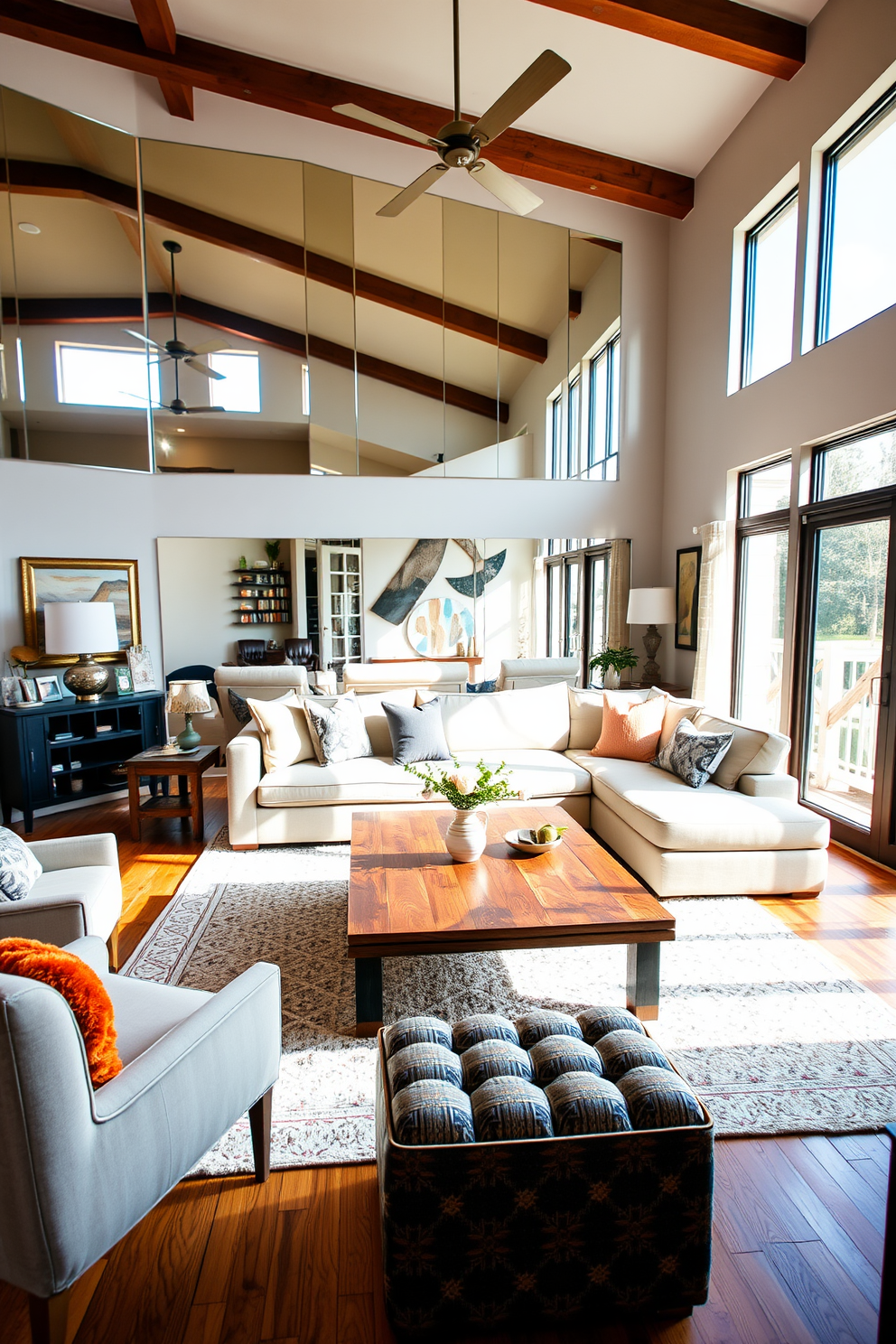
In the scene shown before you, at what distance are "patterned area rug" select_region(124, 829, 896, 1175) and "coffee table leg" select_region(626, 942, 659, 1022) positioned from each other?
0.08 m

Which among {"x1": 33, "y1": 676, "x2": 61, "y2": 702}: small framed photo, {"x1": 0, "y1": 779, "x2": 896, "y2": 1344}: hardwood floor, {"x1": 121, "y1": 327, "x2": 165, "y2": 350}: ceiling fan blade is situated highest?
{"x1": 121, "y1": 327, "x2": 165, "y2": 350}: ceiling fan blade

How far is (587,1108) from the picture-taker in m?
1.45

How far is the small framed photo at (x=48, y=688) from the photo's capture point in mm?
5246

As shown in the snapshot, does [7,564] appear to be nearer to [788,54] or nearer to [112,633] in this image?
[112,633]

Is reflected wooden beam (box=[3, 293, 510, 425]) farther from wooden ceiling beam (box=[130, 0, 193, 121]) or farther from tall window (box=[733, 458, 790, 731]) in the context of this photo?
tall window (box=[733, 458, 790, 731])

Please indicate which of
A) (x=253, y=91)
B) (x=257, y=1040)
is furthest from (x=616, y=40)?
(x=257, y=1040)

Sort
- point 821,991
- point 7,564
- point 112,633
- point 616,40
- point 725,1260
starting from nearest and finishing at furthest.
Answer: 1. point 725,1260
2. point 821,991
3. point 616,40
4. point 112,633
5. point 7,564

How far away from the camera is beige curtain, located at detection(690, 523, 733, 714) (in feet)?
19.0

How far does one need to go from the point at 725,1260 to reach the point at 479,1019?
0.74 metres

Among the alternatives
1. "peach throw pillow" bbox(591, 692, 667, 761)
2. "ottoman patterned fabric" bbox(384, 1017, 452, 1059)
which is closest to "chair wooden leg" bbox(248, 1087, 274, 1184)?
"ottoman patterned fabric" bbox(384, 1017, 452, 1059)

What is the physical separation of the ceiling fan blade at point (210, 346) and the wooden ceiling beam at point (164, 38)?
1.78m

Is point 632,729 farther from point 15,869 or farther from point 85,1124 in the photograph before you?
point 85,1124

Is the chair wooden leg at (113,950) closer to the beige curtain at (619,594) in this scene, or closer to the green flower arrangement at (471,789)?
the green flower arrangement at (471,789)

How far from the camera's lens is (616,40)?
16.0ft
